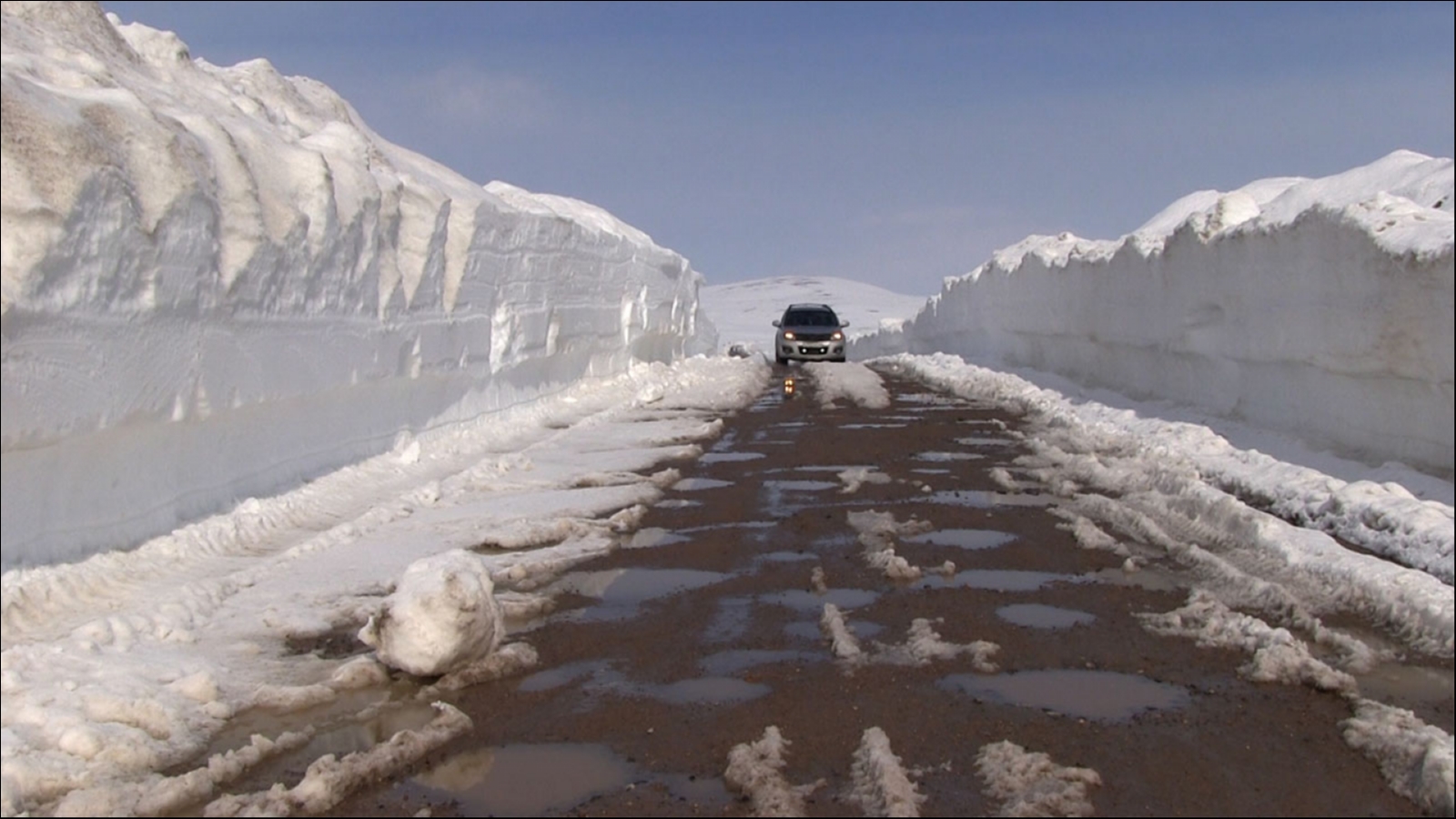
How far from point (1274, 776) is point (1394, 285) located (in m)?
5.97

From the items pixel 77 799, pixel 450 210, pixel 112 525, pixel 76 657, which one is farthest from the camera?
pixel 450 210

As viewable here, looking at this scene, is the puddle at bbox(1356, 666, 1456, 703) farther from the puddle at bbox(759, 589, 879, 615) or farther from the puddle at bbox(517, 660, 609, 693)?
the puddle at bbox(517, 660, 609, 693)

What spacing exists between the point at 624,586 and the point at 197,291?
3800 millimetres

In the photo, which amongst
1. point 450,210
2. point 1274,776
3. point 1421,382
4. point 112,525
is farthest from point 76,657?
point 450,210

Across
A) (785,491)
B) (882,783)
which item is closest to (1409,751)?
(882,783)

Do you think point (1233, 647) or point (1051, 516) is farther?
point (1051, 516)

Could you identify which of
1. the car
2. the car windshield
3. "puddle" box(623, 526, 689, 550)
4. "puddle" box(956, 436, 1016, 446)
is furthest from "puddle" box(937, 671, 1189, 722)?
the car windshield

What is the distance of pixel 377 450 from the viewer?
39.6ft

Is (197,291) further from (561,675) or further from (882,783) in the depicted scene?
(882,783)

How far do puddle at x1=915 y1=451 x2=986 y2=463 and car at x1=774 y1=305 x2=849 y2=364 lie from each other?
18.5 metres

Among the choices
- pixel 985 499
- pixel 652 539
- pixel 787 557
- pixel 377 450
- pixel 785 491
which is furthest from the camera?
pixel 377 450

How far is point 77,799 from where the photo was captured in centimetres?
427

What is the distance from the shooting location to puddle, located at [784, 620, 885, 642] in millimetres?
6234

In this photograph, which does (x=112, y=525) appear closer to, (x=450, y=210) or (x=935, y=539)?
(x=935, y=539)
